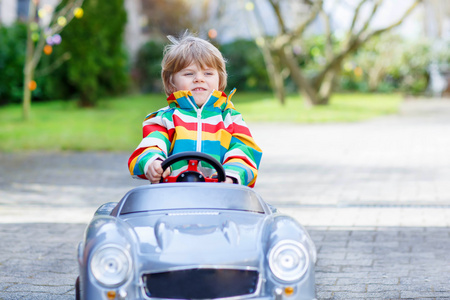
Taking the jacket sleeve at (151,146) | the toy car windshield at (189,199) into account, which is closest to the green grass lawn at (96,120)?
the jacket sleeve at (151,146)

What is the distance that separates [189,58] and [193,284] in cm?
154

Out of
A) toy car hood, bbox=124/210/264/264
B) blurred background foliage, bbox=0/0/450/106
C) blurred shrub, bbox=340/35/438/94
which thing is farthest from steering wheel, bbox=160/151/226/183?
blurred shrub, bbox=340/35/438/94

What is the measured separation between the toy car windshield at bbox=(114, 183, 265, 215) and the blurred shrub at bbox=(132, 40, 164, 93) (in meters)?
30.6

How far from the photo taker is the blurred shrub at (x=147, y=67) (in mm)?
33594

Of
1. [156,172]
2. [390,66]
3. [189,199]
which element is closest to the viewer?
[189,199]

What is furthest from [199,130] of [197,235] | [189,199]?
[197,235]

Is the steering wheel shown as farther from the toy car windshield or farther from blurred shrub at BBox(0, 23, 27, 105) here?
blurred shrub at BBox(0, 23, 27, 105)

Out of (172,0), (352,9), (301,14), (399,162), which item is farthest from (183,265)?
(172,0)

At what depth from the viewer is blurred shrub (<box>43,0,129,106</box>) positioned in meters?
20.5

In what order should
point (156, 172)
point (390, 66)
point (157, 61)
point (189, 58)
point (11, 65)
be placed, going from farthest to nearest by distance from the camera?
point (390, 66) < point (157, 61) < point (11, 65) < point (189, 58) < point (156, 172)

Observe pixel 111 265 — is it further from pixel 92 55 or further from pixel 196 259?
pixel 92 55

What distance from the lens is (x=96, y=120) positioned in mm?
17734

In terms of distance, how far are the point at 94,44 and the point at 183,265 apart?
1922cm

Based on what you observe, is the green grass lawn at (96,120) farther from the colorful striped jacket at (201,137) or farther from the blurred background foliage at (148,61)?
the colorful striped jacket at (201,137)
